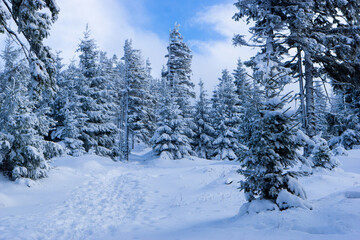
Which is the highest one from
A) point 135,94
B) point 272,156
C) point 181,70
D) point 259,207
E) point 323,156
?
point 181,70

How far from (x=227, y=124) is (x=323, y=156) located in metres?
17.7

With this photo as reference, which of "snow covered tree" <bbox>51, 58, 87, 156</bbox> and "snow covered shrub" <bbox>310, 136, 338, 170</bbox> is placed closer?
"snow covered shrub" <bbox>310, 136, 338, 170</bbox>

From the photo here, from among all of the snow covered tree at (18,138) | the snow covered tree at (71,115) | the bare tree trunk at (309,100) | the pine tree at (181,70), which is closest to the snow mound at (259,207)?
the bare tree trunk at (309,100)

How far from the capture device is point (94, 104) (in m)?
23.2

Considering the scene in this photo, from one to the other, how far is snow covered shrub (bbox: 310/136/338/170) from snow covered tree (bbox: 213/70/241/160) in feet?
53.5

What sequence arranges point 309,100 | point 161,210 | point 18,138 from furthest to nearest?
point 18,138, point 309,100, point 161,210

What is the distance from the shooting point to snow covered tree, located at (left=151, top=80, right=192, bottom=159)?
82.1ft

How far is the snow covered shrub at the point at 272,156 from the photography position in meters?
6.20

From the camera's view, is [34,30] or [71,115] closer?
[34,30]

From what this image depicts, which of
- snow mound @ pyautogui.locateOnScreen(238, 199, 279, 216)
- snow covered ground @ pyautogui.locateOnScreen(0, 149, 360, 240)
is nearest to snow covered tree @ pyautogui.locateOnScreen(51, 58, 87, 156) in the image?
snow covered ground @ pyautogui.locateOnScreen(0, 149, 360, 240)

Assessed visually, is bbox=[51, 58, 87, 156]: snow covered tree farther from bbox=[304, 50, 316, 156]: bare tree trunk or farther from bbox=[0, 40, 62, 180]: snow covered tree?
bbox=[304, 50, 316, 156]: bare tree trunk

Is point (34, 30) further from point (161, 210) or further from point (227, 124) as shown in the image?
point (227, 124)

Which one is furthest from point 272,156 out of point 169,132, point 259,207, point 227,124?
point 227,124

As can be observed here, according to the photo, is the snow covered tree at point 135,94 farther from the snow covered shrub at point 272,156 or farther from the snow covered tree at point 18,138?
the snow covered shrub at point 272,156
